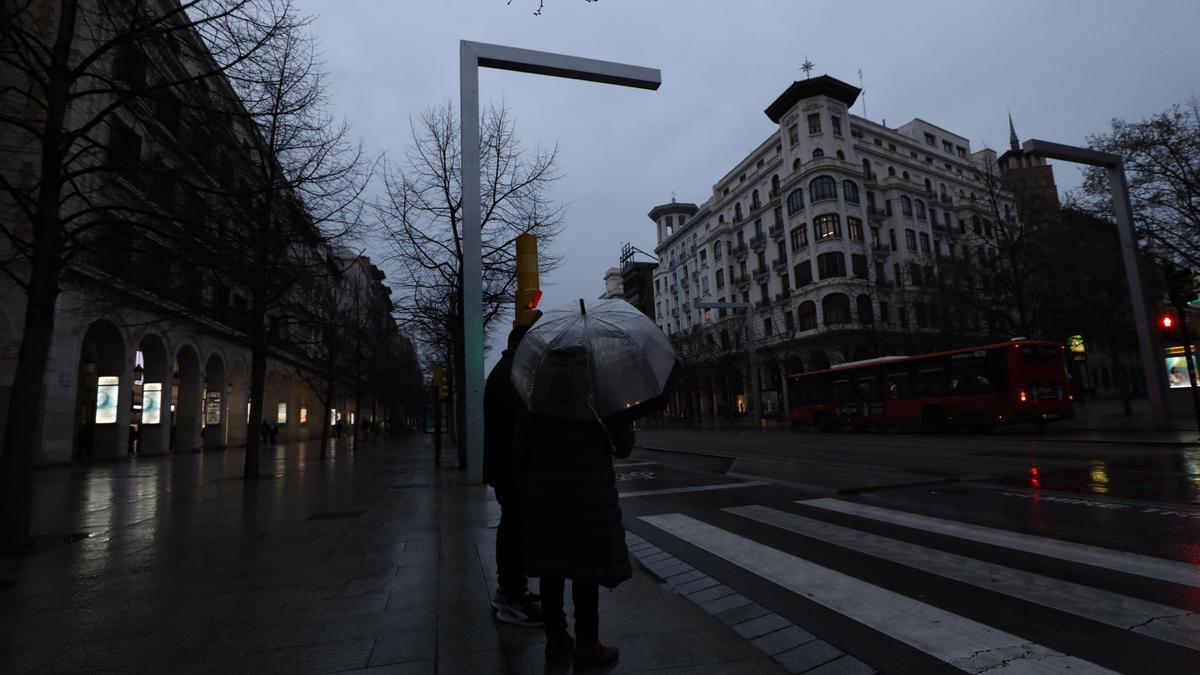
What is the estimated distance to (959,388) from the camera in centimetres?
2131

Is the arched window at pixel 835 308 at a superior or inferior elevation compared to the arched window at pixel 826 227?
inferior

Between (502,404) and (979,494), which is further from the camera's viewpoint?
(979,494)

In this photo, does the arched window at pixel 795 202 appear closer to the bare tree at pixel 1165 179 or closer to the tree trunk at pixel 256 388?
the bare tree at pixel 1165 179

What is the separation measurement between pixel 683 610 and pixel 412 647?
160 centimetres

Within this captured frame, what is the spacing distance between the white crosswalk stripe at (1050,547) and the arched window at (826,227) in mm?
43552

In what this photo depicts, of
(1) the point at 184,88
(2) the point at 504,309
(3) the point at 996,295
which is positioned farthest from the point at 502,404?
(3) the point at 996,295

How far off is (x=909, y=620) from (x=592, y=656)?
1.95 metres

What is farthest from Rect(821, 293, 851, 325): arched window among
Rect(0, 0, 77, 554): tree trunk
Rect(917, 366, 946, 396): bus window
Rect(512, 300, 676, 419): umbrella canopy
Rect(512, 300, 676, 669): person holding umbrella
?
Rect(512, 300, 676, 669): person holding umbrella

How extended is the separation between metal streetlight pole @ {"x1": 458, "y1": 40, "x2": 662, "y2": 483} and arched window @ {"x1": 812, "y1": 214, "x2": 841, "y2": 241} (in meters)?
40.7

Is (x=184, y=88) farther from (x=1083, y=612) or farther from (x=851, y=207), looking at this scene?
(x=851, y=207)

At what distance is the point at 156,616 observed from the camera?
3.84 meters

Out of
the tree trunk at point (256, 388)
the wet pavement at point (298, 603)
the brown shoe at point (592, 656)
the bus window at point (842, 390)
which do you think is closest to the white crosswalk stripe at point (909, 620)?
the wet pavement at point (298, 603)

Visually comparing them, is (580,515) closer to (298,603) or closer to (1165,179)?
(298,603)

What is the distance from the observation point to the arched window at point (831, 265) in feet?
152
